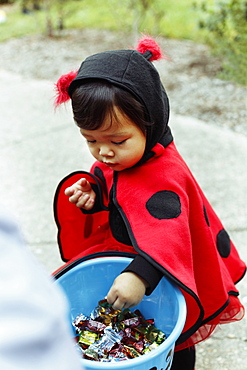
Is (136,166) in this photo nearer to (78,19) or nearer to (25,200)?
(25,200)

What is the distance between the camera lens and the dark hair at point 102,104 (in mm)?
1495

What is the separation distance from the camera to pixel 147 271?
4.82ft

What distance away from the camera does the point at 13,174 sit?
363cm

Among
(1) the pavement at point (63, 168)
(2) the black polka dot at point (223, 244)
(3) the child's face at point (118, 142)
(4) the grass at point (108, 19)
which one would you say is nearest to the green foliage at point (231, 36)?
(1) the pavement at point (63, 168)

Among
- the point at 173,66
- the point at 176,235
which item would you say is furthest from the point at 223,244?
the point at 173,66

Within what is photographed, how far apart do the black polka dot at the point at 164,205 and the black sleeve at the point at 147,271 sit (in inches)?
6.3

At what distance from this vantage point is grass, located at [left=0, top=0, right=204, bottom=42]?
6484 mm

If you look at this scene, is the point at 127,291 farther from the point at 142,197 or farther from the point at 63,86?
the point at 63,86

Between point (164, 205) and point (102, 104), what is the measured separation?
38 cm

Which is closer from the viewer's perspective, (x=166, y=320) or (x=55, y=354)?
(x=55, y=354)

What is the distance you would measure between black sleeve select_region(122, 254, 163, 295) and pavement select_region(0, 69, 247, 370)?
834 millimetres

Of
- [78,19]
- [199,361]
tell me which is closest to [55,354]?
[199,361]

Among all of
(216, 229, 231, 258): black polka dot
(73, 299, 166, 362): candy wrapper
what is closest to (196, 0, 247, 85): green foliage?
(216, 229, 231, 258): black polka dot

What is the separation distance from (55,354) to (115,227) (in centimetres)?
121
